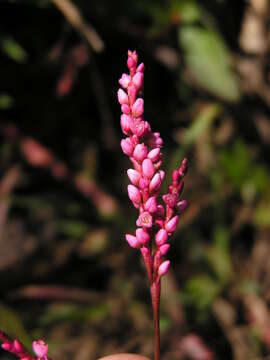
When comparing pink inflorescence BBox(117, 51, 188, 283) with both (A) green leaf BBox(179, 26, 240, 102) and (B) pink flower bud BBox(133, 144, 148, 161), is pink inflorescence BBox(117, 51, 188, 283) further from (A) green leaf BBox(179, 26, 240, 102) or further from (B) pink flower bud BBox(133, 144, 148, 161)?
(A) green leaf BBox(179, 26, 240, 102)

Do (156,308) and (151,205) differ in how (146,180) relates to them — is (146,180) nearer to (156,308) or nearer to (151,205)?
(151,205)

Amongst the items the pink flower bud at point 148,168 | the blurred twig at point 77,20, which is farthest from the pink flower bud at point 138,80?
the blurred twig at point 77,20

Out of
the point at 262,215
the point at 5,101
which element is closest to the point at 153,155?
the point at 5,101

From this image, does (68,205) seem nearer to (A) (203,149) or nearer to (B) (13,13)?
(A) (203,149)

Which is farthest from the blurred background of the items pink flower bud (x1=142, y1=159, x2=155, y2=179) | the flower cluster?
pink flower bud (x1=142, y1=159, x2=155, y2=179)

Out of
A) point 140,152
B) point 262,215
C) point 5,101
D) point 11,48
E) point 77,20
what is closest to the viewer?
point 140,152

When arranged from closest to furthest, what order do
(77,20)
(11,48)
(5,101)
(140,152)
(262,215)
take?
(140,152)
(77,20)
(11,48)
(5,101)
(262,215)

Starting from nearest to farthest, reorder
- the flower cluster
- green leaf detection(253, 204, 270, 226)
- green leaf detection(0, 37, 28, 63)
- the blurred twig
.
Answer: the flower cluster, the blurred twig, green leaf detection(0, 37, 28, 63), green leaf detection(253, 204, 270, 226)
